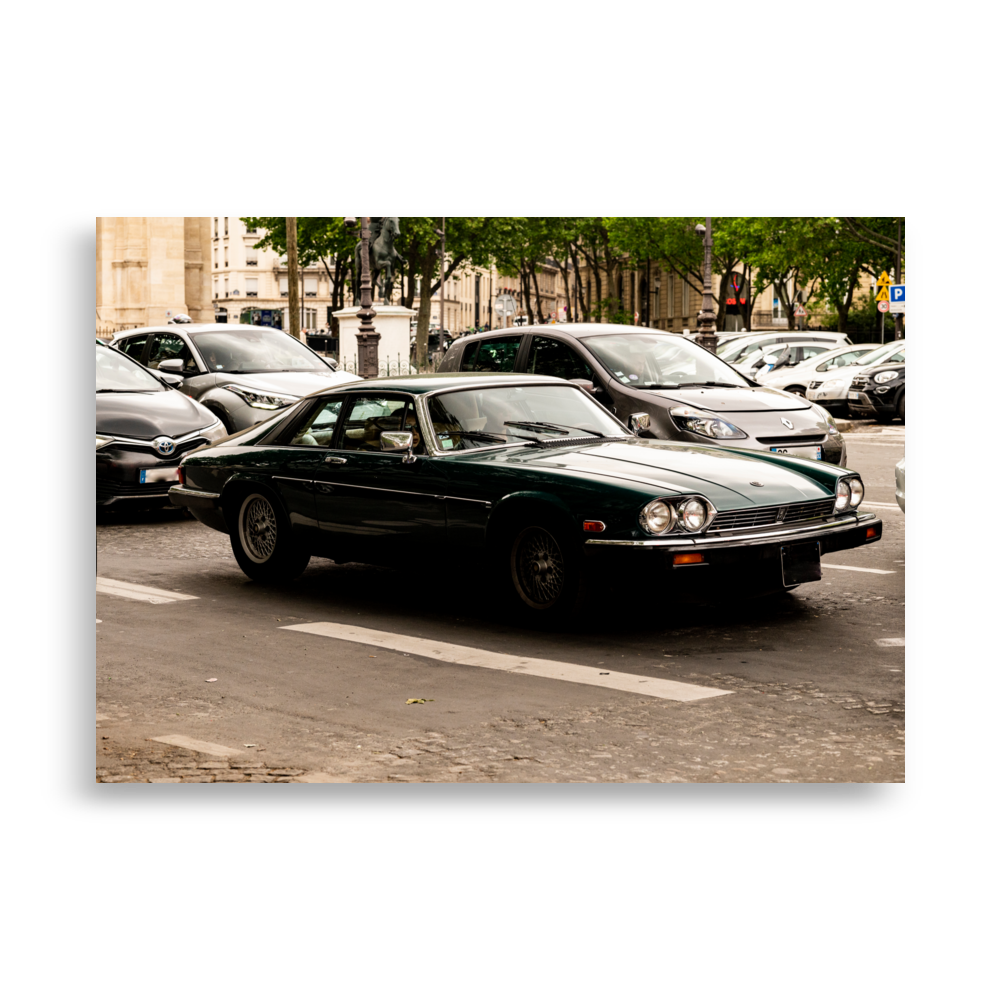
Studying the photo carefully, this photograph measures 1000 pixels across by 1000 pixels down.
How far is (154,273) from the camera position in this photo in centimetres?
6369

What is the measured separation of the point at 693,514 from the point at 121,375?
7643 millimetres

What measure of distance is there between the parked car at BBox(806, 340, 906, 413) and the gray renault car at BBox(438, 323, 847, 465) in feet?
36.9

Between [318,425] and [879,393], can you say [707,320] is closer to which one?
[879,393]

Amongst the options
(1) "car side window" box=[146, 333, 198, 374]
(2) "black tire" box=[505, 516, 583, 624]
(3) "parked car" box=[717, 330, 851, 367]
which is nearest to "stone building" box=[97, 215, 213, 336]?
(3) "parked car" box=[717, 330, 851, 367]

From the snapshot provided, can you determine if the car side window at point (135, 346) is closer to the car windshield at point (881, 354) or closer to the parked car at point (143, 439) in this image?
the parked car at point (143, 439)

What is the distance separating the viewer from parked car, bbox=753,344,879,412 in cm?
2625

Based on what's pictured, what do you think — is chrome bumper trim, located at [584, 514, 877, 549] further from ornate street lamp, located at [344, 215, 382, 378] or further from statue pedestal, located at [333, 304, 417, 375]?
statue pedestal, located at [333, 304, 417, 375]

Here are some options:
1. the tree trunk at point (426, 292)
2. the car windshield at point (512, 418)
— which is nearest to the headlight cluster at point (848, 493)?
the car windshield at point (512, 418)

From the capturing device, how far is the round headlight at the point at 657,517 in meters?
7.30

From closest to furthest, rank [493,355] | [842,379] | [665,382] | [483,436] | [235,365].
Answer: [483,436] → [665,382] → [493,355] → [235,365] → [842,379]

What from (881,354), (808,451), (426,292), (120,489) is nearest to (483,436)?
(120,489)
